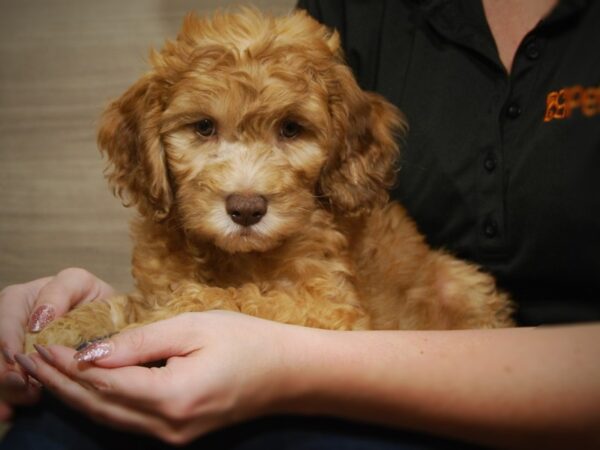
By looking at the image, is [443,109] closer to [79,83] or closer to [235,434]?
[235,434]

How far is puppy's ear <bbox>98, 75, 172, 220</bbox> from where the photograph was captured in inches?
60.6

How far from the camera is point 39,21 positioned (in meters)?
2.66

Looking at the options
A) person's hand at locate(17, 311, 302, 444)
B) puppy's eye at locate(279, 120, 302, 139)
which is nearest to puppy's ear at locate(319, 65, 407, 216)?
puppy's eye at locate(279, 120, 302, 139)

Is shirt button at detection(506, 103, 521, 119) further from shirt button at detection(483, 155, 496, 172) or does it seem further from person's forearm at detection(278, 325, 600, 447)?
person's forearm at detection(278, 325, 600, 447)

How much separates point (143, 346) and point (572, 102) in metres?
1.14

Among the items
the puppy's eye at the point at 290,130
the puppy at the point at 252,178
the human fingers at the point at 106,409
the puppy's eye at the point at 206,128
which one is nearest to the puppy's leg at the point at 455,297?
the puppy at the point at 252,178

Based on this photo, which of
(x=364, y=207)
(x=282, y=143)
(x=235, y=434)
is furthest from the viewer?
(x=364, y=207)

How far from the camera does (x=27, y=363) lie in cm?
126

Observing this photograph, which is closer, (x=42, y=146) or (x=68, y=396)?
(x=68, y=396)

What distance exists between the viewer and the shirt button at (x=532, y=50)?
1558 millimetres

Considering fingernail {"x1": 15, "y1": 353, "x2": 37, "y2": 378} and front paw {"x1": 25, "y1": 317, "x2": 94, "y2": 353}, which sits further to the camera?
front paw {"x1": 25, "y1": 317, "x2": 94, "y2": 353}

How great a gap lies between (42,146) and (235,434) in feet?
6.09

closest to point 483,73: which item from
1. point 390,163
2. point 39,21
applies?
point 390,163

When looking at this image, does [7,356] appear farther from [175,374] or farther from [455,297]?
[455,297]
